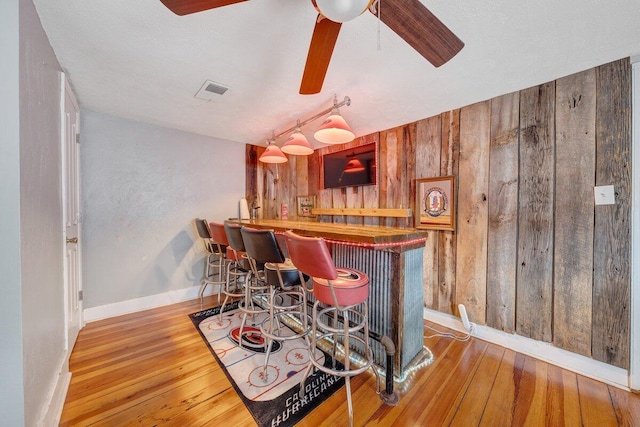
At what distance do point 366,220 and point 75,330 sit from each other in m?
3.19

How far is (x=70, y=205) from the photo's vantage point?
1898 millimetres

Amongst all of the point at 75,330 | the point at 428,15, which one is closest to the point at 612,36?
the point at 428,15

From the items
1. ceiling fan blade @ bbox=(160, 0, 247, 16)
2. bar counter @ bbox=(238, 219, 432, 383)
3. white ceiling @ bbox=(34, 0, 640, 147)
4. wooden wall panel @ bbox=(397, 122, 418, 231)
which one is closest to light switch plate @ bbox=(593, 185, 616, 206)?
white ceiling @ bbox=(34, 0, 640, 147)

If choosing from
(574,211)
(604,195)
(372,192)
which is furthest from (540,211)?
(372,192)

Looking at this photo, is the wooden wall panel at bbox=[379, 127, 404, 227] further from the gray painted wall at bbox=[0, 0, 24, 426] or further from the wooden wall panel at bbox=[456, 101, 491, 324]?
the gray painted wall at bbox=[0, 0, 24, 426]

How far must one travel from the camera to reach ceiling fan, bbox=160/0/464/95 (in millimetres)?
920

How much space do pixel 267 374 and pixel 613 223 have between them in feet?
8.78

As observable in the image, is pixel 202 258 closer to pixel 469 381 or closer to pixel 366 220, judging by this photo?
pixel 366 220

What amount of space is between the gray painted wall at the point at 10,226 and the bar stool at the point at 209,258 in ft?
5.46

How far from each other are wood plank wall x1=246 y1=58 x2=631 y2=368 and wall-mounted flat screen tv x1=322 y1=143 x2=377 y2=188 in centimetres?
50

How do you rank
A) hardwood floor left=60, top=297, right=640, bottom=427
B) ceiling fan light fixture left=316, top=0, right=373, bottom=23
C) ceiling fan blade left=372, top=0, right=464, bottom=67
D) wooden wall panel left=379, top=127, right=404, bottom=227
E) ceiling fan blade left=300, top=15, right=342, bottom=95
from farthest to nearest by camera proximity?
wooden wall panel left=379, top=127, right=404, bottom=227 → hardwood floor left=60, top=297, right=640, bottom=427 → ceiling fan blade left=300, top=15, right=342, bottom=95 → ceiling fan blade left=372, top=0, right=464, bottom=67 → ceiling fan light fixture left=316, top=0, right=373, bottom=23

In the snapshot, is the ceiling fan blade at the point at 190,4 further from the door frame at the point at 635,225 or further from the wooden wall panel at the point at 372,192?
the door frame at the point at 635,225

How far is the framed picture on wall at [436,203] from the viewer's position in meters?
2.35

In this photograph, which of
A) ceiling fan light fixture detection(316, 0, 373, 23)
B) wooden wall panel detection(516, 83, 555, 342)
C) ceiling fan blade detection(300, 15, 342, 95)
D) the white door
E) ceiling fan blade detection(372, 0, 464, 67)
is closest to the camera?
ceiling fan light fixture detection(316, 0, 373, 23)
